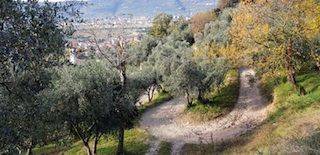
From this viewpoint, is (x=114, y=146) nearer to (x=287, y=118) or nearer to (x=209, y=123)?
(x=209, y=123)

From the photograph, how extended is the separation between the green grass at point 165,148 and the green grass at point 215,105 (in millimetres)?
8251

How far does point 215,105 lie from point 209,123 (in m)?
4.01

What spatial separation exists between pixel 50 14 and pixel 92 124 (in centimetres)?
2202

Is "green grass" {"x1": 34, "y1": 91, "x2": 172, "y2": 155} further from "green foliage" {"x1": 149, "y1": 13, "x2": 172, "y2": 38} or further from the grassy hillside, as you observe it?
"green foliage" {"x1": 149, "y1": 13, "x2": 172, "y2": 38}

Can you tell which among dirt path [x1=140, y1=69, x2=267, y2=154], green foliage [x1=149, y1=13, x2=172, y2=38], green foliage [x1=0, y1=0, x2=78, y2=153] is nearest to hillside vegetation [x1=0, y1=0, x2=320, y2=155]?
green foliage [x1=0, y1=0, x2=78, y2=153]

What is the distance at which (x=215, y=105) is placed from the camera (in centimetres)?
5519

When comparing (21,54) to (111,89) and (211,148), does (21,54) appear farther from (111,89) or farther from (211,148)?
(211,148)

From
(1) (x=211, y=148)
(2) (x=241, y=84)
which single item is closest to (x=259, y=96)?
(2) (x=241, y=84)

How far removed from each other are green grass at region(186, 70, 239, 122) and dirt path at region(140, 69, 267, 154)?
0.83 meters

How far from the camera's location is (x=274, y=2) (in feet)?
138

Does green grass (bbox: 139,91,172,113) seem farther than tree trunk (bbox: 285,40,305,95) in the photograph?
Yes

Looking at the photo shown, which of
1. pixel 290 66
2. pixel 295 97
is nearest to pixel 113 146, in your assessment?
pixel 295 97

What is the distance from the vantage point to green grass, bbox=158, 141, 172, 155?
143 ft

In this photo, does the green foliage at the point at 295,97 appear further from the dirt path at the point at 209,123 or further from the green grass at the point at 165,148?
the green grass at the point at 165,148
